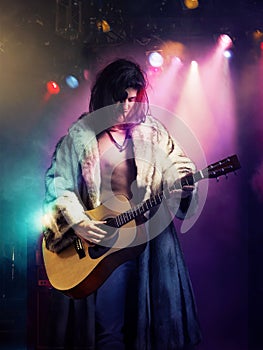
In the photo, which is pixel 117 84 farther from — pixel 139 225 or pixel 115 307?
pixel 115 307

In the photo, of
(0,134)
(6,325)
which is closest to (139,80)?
(0,134)

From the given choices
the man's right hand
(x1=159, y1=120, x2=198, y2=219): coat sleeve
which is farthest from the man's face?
the man's right hand

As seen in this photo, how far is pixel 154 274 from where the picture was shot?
10.7 feet

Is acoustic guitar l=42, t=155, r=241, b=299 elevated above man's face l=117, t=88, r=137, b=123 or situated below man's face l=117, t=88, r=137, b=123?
below

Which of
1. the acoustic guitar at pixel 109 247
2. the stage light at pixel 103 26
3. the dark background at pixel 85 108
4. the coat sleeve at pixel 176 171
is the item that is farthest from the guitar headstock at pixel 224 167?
the stage light at pixel 103 26

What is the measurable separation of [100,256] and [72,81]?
177cm

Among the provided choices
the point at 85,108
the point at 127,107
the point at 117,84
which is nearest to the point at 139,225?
the point at 127,107

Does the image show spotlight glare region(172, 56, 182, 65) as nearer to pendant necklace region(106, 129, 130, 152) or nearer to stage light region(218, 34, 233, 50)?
stage light region(218, 34, 233, 50)

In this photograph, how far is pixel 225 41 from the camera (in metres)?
4.11

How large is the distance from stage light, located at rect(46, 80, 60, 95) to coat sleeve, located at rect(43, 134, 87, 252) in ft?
2.36

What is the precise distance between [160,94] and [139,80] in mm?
335

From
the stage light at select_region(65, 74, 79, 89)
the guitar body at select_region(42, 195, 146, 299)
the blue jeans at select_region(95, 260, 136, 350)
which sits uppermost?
the stage light at select_region(65, 74, 79, 89)

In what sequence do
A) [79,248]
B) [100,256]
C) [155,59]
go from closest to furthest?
[100,256] < [79,248] < [155,59]

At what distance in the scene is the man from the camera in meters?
3.24
